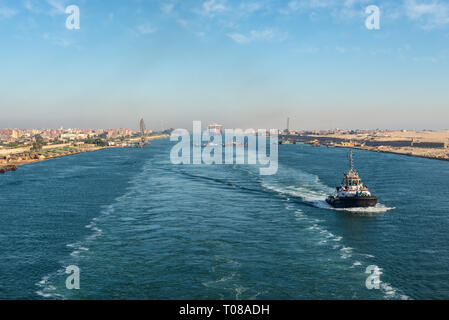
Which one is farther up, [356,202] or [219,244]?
[356,202]

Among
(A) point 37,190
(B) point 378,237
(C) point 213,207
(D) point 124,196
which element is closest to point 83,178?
(A) point 37,190

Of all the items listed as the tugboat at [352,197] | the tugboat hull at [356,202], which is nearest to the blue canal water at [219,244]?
the tugboat hull at [356,202]

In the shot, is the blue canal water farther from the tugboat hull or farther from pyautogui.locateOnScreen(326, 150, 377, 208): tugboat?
pyautogui.locateOnScreen(326, 150, 377, 208): tugboat

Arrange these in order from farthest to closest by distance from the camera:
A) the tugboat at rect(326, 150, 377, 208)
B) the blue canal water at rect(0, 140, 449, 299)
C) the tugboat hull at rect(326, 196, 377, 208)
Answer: the tugboat at rect(326, 150, 377, 208), the tugboat hull at rect(326, 196, 377, 208), the blue canal water at rect(0, 140, 449, 299)

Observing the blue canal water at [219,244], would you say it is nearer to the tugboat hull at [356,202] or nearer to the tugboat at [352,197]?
the tugboat hull at [356,202]

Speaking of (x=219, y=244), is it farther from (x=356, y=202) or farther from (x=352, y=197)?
(x=356, y=202)

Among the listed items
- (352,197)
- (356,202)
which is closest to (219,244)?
(352,197)

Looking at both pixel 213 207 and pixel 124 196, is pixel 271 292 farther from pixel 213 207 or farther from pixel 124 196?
pixel 124 196

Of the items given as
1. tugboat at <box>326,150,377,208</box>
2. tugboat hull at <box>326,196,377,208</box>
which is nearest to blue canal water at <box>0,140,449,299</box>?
tugboat hull at <box>326,196,377,208</box>

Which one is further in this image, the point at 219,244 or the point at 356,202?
the point at 356,202
